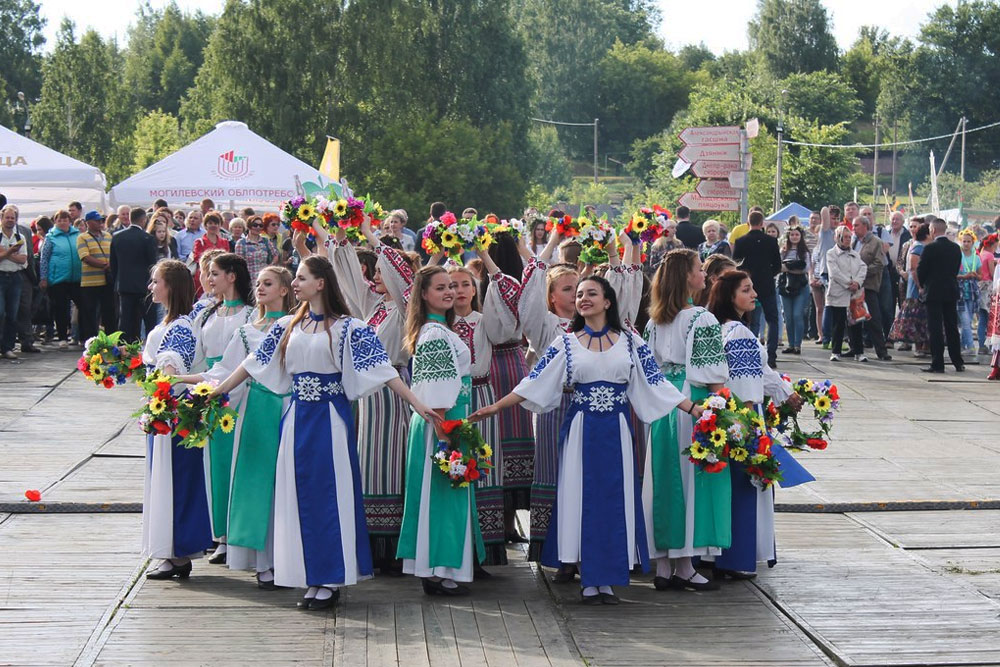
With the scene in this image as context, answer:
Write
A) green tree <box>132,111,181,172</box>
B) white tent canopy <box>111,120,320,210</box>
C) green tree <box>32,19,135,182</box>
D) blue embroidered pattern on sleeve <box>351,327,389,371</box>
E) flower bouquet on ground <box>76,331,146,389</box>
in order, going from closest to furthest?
blue embroidered pattern on sleeve <box>351,327,389,371</box>, flower bouquet on ground <box>76,331,146,389</box>, white tent canopy <box>111,120,320,210</box>, green tree <box>32,19,135,182</box>, green tree <box>132,111,181,172</box>

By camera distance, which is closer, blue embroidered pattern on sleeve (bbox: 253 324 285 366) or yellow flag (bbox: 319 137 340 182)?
blue embroidered pattern on sleeve (bbox: 253 324 285 366)

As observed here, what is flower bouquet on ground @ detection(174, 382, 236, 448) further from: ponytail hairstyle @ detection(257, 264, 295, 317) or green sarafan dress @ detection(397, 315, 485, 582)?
green sarafan dress @ detection(397, 315, 485, 582)

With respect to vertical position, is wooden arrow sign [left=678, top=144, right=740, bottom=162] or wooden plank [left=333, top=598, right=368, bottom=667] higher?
wooden arrow sign [left=678, top=144, right=740, bottom=162]

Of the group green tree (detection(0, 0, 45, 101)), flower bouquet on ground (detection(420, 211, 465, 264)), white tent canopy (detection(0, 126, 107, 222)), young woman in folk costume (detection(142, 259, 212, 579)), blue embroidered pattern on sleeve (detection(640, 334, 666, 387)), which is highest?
green tree (detection(0, 0, 45, 101))

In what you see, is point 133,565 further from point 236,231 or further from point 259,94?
point 259,94

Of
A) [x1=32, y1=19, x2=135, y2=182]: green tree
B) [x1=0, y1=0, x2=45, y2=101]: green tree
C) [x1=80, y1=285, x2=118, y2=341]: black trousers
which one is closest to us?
[x1=80, y1=285, x2=118, y2=341]: black trousers

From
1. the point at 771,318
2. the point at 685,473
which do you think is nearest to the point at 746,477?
the point at 685,473

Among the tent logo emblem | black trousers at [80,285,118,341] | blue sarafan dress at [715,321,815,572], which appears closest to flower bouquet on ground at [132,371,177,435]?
blue sarafan dress at [715,321,815,572]

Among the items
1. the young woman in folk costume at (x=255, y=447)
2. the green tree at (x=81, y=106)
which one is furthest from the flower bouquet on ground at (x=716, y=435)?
the green tree at (x=81, y=106)

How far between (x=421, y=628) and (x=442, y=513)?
69cm

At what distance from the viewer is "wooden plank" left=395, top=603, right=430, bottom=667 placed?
6.18 metres

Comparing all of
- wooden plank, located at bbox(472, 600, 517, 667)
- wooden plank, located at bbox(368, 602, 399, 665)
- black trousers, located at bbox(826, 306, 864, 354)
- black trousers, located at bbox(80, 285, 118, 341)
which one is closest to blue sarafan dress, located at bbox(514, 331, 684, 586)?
wooden plank, located at bbox(472, 600, 517, 667)

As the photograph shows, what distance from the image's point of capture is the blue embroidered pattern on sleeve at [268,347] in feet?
23.2

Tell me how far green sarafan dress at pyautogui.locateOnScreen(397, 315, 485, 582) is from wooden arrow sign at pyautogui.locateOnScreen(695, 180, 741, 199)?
12563 millimetres
